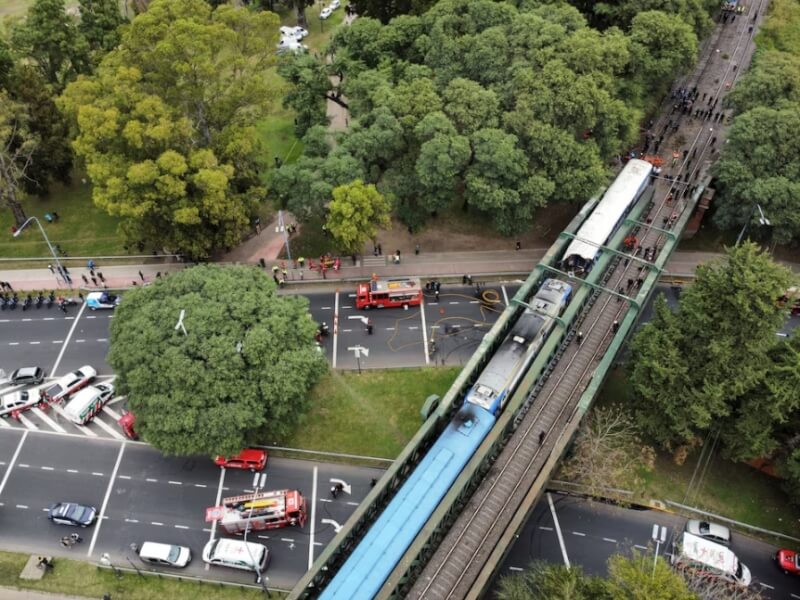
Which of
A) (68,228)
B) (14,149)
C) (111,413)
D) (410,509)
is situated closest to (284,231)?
(111,413)

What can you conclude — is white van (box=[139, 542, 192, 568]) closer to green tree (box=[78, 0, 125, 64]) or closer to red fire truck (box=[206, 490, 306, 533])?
red fire truck (box=[206, 490, 306, 533])

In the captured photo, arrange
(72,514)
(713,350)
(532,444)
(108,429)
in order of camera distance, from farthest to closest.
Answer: (108,429) → (72,514) → (532,444) → (713,350)

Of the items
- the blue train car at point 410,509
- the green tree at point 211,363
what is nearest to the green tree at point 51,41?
the green tree at point 211,363

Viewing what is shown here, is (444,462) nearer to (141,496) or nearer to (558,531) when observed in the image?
(558,531)

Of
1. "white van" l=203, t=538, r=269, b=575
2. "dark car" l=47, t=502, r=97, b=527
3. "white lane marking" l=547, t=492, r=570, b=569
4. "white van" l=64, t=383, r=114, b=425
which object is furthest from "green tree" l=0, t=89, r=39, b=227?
"white lane marking" l=547, t=492, r=570, b=569

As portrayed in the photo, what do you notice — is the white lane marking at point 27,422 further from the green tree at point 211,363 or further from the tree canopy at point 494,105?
the tree canopy at point 494,105

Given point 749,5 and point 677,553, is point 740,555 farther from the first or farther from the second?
point 749,5

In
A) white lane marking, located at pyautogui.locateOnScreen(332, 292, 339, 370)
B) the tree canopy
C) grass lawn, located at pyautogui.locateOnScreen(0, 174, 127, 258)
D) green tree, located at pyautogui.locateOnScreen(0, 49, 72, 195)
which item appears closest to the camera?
white lane marking, located at pyautogui.locateOnScreen(332, 292, 339, 370)
